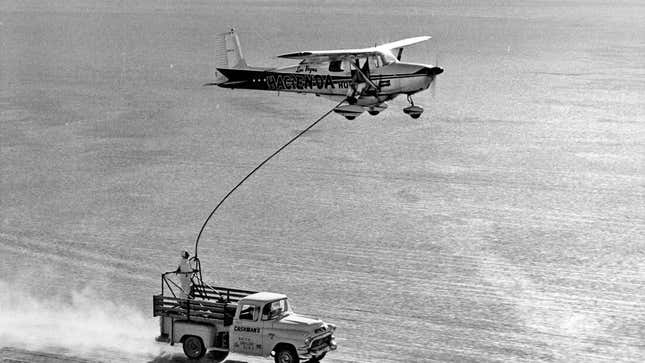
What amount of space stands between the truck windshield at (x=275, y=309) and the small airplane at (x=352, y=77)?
1083 centimetres

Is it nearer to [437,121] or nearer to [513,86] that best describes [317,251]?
[437,121]

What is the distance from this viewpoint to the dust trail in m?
36.2

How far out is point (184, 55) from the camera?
162m

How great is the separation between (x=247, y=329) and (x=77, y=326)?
31.5 feet

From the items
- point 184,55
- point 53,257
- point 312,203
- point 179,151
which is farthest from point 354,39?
point 53,257

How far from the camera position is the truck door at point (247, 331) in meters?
32.9

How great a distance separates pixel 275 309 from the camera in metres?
33.3

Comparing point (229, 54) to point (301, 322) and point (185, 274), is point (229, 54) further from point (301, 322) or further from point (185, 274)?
point (301, 322)

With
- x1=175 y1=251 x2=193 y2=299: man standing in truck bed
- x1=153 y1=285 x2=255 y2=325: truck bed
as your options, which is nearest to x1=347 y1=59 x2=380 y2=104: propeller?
x1=175 y1=251 x2=193 y2=299: man standing in truck bed

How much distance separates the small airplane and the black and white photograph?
0.33 ft

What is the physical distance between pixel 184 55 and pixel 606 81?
66709 millimetres

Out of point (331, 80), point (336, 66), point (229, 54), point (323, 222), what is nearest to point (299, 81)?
point (331, 80)

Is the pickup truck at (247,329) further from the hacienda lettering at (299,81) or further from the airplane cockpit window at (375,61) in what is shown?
the hacienda lettering at (299,81)

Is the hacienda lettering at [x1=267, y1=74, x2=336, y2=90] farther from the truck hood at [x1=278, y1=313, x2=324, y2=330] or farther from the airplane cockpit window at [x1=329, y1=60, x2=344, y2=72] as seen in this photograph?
the truck hood at [x1=278, y1=313, x2=324, y2=330]
